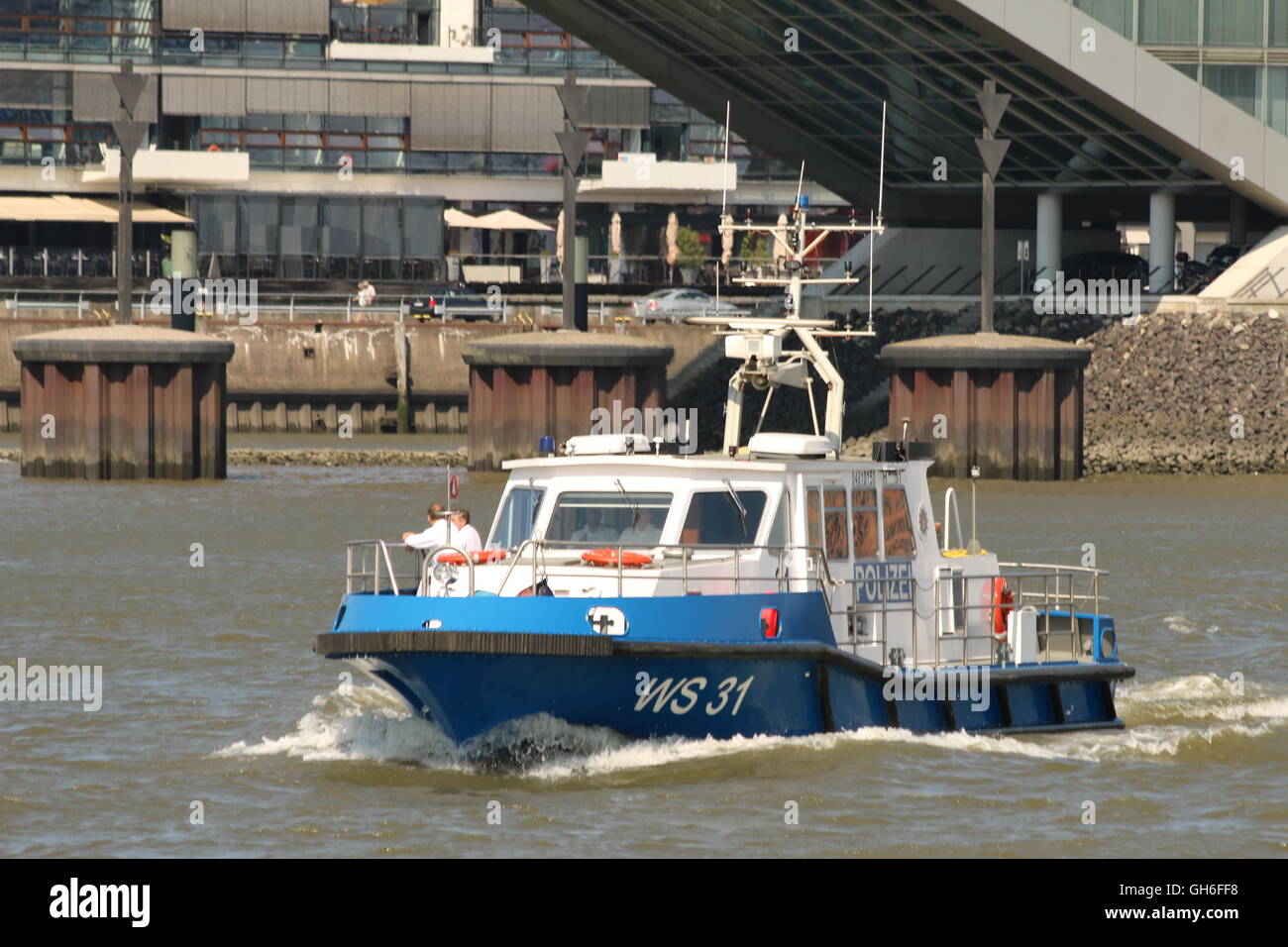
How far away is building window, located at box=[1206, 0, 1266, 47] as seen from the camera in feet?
181

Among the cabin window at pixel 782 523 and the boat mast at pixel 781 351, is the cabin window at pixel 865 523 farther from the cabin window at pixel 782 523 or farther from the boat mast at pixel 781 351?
the cabin window at pixel 782 523

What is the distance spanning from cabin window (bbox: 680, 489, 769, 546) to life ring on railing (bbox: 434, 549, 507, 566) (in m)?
1.47

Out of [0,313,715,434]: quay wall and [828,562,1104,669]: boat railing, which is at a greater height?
[0,313,715,434]: quay wall

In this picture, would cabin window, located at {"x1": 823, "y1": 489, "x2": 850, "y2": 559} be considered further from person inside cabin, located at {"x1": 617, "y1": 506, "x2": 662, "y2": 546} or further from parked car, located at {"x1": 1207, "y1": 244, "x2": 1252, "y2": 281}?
parked car, located at {"x1": 1207, "y1": 244, "x2": 1252, "y2": 281}

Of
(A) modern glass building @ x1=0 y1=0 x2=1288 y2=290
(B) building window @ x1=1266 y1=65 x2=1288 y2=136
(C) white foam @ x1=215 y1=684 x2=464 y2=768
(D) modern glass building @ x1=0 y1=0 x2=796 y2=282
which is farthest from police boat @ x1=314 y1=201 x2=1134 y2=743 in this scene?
(D) modern glass building @ x1=0 y1=0 x2=796 y2=282

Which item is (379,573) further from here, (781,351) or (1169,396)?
(1169,396)

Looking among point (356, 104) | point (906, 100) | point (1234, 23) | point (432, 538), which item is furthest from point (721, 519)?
point (356, 104)

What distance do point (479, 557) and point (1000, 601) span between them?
4947 mm

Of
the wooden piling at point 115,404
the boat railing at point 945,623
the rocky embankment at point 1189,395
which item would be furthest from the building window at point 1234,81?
the boat railing at point 945,623

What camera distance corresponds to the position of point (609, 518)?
1895 cm

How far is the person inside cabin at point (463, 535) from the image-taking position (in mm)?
18844

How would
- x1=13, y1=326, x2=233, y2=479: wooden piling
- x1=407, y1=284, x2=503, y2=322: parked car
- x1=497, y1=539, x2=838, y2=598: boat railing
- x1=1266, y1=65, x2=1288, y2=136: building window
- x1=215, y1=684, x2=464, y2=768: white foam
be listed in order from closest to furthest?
x1=497, y1=539, x2=838, y2=598: boat railing → x1=215, y1=684, x2=464, y2=768: white foam → x1=13, y1=326, x2=233, y2=479: wooden piling → x1=1266, y1=65, x2=1288, y2=136: building window → x1=407, y1=284, x2=503, y2=322: parked car
